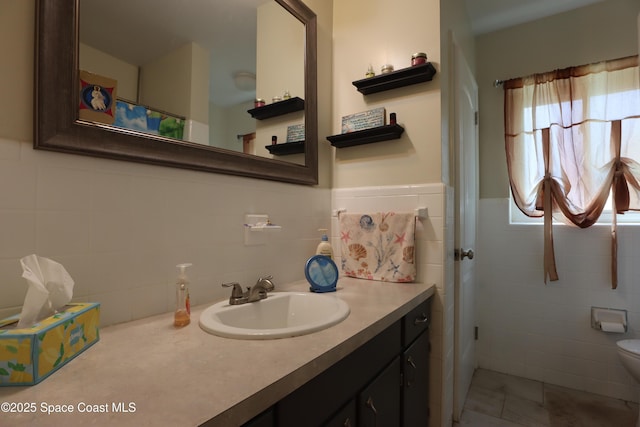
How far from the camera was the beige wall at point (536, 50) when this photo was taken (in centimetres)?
203

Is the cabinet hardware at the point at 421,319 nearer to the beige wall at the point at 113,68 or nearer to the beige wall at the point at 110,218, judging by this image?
the beige wall at the point at 110,218

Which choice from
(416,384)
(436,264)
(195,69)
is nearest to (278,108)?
(195,69)

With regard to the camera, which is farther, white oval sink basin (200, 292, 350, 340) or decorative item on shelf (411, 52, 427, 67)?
decorative item on shelf (411, 52, 427, 67)

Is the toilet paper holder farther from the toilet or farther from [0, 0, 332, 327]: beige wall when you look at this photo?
[0, 0, 332, 327]: beige wall

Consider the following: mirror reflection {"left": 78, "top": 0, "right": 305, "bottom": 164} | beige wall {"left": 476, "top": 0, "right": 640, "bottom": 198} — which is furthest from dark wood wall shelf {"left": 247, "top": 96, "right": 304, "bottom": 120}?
beige wall {"left": 476, "top": 0, "right": 640, "bottom": 198}

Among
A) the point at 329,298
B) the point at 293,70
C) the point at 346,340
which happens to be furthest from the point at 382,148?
the point at 346,340

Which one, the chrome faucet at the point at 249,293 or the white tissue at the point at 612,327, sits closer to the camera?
the chrome faucet at the point at 249,293

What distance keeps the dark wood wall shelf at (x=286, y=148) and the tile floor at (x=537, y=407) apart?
5.58ft

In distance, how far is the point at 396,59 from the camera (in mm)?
1586

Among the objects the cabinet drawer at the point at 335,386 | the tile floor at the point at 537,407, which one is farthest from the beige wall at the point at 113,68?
the tile floor at the point at 537,407

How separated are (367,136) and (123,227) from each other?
1152mm

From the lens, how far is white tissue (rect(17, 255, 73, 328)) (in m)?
0.59

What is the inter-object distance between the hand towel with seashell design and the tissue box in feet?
3.77

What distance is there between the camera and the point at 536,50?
2281mm
